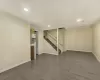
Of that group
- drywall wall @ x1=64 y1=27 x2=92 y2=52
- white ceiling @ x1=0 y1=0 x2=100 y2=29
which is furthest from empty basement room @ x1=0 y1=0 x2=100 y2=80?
drywall wall @ x1=64 y1=27 x2=92 y2=52

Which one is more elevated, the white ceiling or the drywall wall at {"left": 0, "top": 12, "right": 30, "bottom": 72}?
the white ceiling

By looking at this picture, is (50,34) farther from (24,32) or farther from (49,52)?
(24,32)

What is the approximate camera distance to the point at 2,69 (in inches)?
114

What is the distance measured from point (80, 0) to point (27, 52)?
147 inches

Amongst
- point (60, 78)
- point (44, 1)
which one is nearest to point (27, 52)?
point (60, 78)

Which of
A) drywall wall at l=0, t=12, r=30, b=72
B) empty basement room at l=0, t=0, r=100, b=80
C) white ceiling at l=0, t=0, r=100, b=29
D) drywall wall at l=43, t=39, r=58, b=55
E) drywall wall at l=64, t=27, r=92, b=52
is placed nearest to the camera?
white ceiling at l=0, t=0, r=100, b=29

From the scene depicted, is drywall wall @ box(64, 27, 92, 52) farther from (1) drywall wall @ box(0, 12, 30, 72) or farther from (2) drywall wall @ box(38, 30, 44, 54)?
(1) drywall wall @ box(0, 12, 30, 72)

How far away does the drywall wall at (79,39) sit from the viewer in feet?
23.4

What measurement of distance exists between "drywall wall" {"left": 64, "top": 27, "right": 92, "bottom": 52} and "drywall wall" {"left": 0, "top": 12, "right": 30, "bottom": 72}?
5376 millimetres

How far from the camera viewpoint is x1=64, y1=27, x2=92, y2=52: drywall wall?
7.12m

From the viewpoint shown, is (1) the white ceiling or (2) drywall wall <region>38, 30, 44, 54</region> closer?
(1) the white ceiling

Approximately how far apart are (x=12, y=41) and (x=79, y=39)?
660cm

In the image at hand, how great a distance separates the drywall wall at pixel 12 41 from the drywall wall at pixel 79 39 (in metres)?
5.38

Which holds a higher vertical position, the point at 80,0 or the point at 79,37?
the point at 80,0
